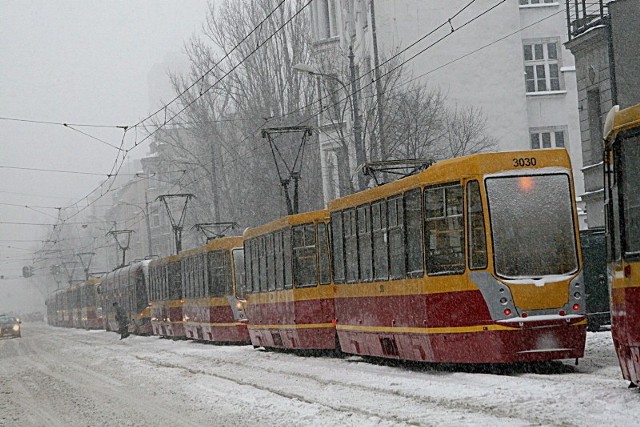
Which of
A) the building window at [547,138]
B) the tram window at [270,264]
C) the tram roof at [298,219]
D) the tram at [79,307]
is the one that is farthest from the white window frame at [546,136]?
the tram at [79,307]

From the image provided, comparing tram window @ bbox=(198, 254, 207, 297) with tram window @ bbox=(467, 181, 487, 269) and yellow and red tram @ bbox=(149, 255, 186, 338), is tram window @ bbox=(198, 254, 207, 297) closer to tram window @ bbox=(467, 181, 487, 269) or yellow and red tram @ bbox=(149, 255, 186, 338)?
yellow and red tram @ bbox=(149, 255, 186, 338)

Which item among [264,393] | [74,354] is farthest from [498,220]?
[74,354]

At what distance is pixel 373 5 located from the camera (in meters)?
42.6

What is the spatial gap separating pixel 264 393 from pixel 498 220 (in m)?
3.80

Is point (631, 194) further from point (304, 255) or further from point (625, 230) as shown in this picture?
point (304, 255)

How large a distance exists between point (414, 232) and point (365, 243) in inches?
103

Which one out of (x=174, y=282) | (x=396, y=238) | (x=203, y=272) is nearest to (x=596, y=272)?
(x=396, y=238)

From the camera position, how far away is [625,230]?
443 inches

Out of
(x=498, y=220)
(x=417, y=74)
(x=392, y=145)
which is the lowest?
(x=498, y=220)

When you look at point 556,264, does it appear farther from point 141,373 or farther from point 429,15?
point 429,15

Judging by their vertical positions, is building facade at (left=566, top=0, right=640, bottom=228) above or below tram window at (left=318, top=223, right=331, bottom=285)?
above

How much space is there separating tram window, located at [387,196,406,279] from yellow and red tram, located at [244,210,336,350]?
4.56 metres

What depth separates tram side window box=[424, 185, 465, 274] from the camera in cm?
1611

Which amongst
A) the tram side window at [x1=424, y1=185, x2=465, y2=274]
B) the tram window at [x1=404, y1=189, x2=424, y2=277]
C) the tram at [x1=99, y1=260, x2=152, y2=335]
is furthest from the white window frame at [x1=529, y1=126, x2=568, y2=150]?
the tram side window at [x1=424, y1=185, x2=465, y2=274]
